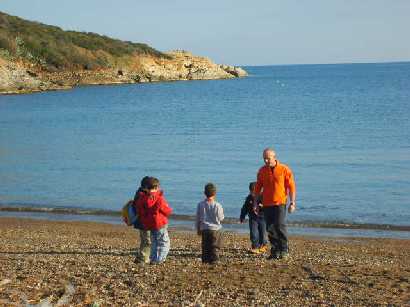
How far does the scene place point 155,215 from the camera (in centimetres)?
1097

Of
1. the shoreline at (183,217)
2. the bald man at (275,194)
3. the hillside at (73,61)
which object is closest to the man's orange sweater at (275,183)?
the bald man at (275,194)

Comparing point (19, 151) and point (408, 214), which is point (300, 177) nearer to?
point (408, 214)

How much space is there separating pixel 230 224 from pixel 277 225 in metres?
7.34

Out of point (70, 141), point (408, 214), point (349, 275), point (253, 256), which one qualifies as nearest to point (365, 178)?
point (408, 214)

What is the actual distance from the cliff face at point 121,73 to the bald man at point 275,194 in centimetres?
7969

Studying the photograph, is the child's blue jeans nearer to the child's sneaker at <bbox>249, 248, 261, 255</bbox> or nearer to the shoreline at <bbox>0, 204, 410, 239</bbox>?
the child's sneaker at <bbox>249, 248, 261, 255</bbox>

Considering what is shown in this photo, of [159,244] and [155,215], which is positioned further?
[159,244]

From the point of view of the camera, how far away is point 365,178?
83.5 feet

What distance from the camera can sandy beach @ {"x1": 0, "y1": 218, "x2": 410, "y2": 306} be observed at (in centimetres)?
875

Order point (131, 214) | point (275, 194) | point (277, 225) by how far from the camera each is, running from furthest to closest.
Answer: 1. point (277, 225)
2. point (275, 194)
3. point (131, 214)

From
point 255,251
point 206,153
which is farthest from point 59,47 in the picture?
point 255,251

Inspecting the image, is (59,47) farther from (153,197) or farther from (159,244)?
(153,197)

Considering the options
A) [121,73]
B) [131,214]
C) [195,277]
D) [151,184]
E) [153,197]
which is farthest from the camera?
[121,73]

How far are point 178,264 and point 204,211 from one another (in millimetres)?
858
